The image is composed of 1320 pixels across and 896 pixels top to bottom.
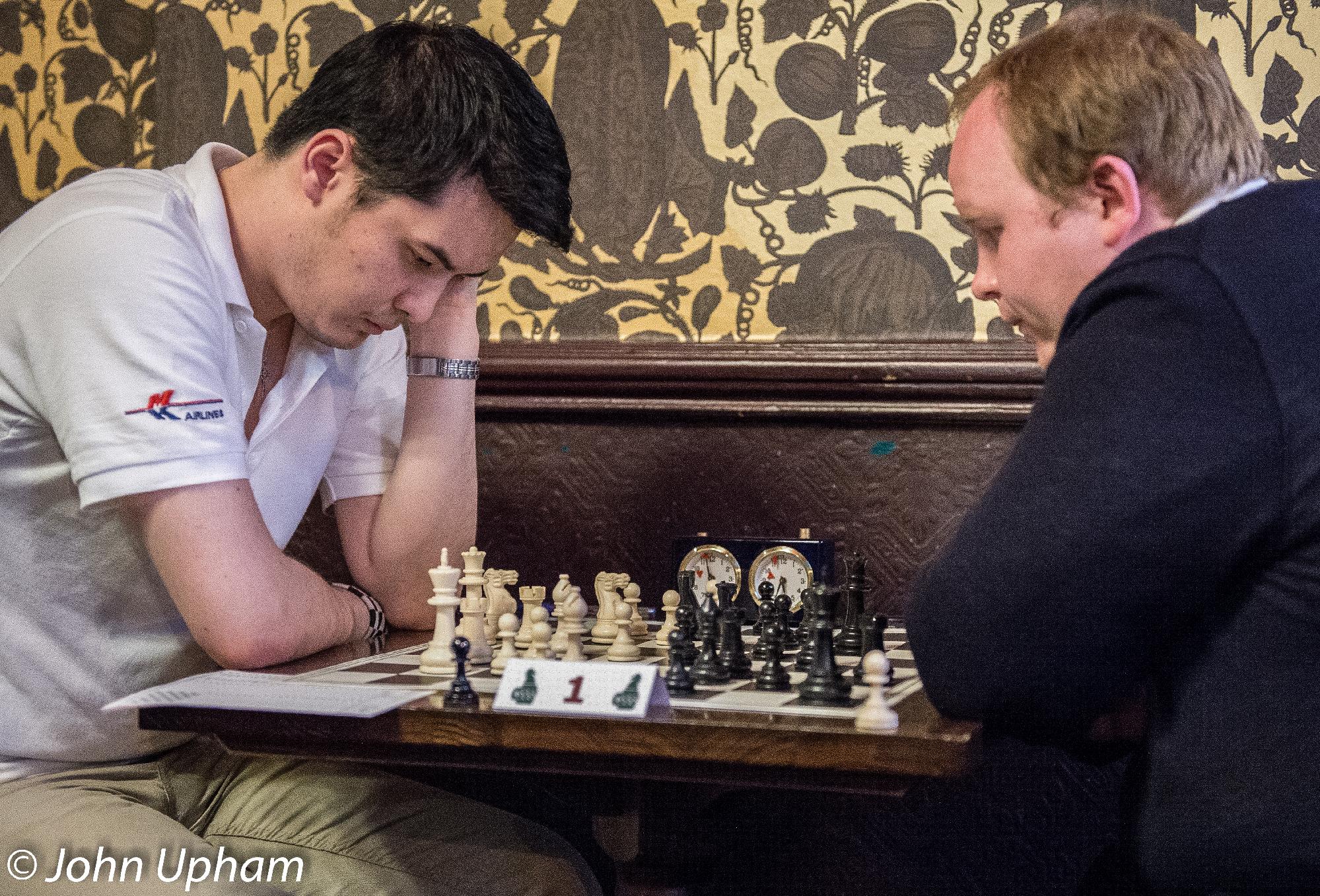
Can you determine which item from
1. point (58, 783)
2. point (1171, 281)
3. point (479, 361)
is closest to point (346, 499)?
point (479, 361)

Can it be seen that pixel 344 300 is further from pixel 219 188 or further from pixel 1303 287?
pixel 1303 287

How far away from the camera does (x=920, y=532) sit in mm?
2482

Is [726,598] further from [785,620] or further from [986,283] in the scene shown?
[986,283]

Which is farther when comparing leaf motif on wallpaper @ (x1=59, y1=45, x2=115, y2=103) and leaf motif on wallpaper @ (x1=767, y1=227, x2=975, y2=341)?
leaf motif on wallpaper @ (x1=59, y1=45, x2=115, y2=103)

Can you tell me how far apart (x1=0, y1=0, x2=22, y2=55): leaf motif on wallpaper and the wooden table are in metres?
2.32

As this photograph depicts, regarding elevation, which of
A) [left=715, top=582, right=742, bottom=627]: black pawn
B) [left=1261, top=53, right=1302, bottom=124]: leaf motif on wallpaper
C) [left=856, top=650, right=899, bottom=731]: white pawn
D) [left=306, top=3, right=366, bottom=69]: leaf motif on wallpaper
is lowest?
[left=715, top=582, right=742, bottom=627]: black pawn

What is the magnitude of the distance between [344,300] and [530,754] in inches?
36.8

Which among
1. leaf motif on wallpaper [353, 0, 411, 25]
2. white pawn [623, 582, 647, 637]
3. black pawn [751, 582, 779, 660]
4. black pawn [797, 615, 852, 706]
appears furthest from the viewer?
leaf motif on wallpaper [353, 0, 411, 25]

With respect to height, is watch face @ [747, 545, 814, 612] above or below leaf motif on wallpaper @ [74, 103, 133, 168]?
below

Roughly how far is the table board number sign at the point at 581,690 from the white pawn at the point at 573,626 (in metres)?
0.30

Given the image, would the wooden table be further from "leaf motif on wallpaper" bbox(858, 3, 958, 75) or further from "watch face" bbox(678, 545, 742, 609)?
"leaf motif on wallpaper" bbox(858, 3, 958, 75)

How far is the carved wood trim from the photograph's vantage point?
2439 mm

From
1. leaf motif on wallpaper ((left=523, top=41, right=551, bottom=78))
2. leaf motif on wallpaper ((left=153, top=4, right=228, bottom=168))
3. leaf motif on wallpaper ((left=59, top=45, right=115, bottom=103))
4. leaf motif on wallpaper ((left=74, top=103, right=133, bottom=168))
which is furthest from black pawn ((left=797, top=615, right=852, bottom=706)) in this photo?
leaf motif on wallpaper ((left=59, top=45, right=115, bottom=103))

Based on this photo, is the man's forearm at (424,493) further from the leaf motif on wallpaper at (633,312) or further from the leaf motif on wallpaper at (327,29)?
the leaf motif on wallpaper at (327,29)
